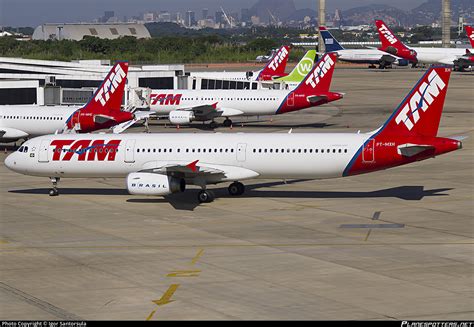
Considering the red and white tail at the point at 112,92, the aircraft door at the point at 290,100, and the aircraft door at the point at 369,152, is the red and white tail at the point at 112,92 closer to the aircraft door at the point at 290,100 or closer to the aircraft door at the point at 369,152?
the aircraft door at the point at 290,100

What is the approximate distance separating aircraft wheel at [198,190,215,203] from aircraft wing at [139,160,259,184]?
677 mm

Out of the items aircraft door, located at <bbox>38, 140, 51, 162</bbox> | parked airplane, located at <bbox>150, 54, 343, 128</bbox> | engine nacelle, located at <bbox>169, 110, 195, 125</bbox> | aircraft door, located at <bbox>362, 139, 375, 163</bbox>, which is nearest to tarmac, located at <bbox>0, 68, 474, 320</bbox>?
aircraft door, located at <bbox>38, 140, 51, 162</bbox>

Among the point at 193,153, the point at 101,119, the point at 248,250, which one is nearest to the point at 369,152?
the point at 193,153

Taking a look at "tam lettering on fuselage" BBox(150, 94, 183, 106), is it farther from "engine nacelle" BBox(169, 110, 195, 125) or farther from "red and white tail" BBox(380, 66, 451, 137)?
"red and white tail" BBox(380, 66, 451, 137)

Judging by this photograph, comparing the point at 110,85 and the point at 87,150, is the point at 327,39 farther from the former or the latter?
the point at 87,150

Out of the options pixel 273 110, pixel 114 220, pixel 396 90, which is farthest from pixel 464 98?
pixel 114 220

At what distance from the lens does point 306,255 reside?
3847cm

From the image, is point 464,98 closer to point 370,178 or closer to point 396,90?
point 396,90

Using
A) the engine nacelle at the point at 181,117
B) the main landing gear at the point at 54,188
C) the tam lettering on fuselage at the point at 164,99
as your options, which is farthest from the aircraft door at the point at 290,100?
the main landing gear at the point at 54,188

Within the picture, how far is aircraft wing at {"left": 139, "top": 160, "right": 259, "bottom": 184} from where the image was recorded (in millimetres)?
50406

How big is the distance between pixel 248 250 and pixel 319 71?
2066 inches

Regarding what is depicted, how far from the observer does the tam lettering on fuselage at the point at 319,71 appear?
8988cm

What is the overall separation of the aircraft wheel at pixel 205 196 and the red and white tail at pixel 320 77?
133 feet

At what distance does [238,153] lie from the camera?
2026 inches
